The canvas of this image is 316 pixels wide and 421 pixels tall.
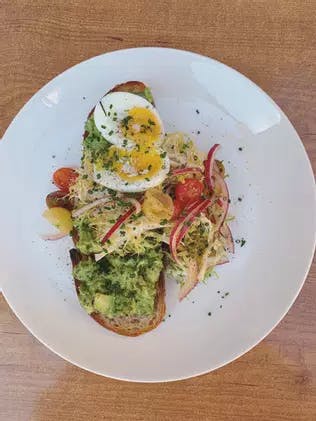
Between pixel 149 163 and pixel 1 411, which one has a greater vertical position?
pixel 149 163

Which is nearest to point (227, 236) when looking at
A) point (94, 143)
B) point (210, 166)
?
point (210, 166)

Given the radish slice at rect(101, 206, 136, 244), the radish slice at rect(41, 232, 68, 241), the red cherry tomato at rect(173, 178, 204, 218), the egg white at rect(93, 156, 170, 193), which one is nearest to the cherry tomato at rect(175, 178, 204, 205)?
the red cherry tomato at rect(173, 178, 204, 218)

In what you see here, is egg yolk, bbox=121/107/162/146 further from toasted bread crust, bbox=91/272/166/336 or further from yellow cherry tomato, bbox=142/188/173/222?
toasted bread crust, bbox=91/272/166/336

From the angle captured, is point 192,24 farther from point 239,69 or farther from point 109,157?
point 109,157

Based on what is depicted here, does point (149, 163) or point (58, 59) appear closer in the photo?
point (149, 163)

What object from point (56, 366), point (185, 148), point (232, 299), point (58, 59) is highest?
point (58, 59)

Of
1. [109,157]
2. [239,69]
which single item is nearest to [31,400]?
[109,157]

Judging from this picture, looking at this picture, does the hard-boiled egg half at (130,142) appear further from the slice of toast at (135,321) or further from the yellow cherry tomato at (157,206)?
the slice of toast at (135,321)

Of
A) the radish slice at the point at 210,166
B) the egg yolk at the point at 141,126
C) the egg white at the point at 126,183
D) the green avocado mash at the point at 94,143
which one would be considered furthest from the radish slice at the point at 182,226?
the green avocado mash at the point at 94,143
